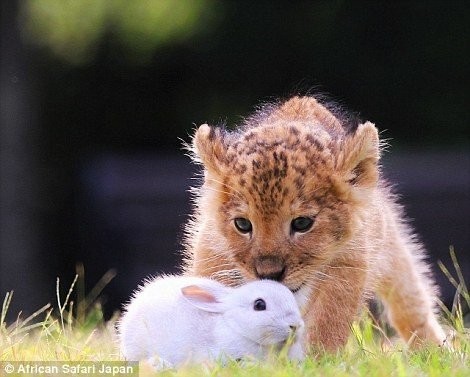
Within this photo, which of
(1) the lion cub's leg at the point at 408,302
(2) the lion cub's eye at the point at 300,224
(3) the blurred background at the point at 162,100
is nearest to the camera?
(2) the lion cub's eye at the point at 300,224

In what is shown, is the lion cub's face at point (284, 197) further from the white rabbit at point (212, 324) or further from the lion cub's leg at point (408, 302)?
the lion cub's leg at point (408, 302)

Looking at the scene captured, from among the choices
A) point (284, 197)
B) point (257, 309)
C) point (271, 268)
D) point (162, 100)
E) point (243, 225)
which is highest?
point (162, 100)

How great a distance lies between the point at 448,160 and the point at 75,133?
5871 mm

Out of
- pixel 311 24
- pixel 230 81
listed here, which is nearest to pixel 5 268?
pixel 230 81

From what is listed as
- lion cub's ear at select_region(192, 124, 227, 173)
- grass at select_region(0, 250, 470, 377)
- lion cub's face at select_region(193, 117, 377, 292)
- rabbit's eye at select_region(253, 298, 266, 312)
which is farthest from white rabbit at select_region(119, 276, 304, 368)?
lion cub's ear at select_region(192, 124, 227, 173)

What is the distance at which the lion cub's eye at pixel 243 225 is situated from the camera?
670cm

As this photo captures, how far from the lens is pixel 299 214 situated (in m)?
6.55

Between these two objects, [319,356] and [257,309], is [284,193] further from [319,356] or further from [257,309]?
[319,356]

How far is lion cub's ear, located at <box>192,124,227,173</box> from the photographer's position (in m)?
7.09

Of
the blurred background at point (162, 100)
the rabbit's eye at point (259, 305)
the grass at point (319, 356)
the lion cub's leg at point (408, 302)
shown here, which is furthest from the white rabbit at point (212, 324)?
the blurred background at point (162, 100)

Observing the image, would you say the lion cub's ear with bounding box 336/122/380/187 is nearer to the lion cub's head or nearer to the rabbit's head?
the lion cub's head

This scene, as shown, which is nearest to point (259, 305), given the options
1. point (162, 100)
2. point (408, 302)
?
point (408, 302)

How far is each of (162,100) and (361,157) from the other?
11.7 meters

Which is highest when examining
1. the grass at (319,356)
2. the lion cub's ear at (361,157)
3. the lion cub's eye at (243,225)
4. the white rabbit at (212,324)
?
the lion cub's ear at (361,157)
